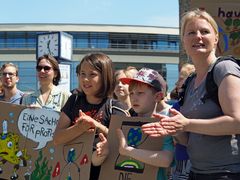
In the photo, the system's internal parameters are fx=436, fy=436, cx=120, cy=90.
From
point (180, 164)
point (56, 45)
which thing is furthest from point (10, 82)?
point (56, 45)

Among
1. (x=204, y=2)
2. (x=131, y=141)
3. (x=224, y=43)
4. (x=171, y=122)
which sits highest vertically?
(x=204, y=2)

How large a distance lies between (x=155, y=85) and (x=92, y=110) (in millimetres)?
535

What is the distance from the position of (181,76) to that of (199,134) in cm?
212

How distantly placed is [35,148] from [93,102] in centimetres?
83

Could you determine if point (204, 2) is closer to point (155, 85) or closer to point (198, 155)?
point (155, 85)

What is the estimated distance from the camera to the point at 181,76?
4.46 metres

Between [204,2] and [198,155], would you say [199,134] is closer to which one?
[198,155]

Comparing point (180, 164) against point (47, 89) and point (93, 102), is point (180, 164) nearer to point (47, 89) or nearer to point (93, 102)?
point (93, 102)

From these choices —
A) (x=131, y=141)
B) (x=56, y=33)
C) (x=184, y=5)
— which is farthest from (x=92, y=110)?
(x=56, y=33)

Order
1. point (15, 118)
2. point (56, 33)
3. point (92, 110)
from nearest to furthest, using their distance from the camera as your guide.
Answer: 1. point (92, 110)
2. point (15, 118)
3. point (56, 33)

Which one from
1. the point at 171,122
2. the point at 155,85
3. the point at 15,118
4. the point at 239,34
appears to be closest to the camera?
the point at 171,122

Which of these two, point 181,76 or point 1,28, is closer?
point 181,76

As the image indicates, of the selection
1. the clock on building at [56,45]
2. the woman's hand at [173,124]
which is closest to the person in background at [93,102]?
the woman's hand at [173,124]

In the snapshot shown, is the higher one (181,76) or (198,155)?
(181,76)
